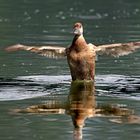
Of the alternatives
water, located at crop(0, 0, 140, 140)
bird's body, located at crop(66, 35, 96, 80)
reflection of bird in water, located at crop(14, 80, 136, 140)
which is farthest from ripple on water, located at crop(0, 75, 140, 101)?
reflection of bird in water, located at crop(14, 80, 136, 140)

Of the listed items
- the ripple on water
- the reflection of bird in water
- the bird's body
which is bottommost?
the reflection of bird in water

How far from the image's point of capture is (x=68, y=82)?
15.6 metres

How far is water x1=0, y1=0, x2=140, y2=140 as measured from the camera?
442 inches

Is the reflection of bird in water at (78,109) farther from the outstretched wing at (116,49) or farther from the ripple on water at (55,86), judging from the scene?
the outstretched wing at (116,49)

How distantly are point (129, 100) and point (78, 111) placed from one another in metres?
1.22

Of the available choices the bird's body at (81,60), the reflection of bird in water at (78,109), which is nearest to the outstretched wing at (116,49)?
the bird's body at (81,60)

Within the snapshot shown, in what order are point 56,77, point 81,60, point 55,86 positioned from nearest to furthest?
point 55,86 < point 81,60 < point 56,77

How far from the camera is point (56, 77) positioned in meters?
15.8

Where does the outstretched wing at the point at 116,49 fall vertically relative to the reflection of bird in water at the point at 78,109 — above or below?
above

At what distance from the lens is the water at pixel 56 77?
442 inches

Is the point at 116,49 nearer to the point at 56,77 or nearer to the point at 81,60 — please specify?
the point at 81,60

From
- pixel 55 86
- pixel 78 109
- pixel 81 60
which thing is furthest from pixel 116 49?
pixel 78 109

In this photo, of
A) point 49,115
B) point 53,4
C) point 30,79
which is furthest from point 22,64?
point 53,4

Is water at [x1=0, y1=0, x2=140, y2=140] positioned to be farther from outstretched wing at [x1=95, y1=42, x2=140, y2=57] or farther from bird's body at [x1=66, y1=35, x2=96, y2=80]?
outstretched wing at [x1=95, y1=42, x2=140, y2=57]
